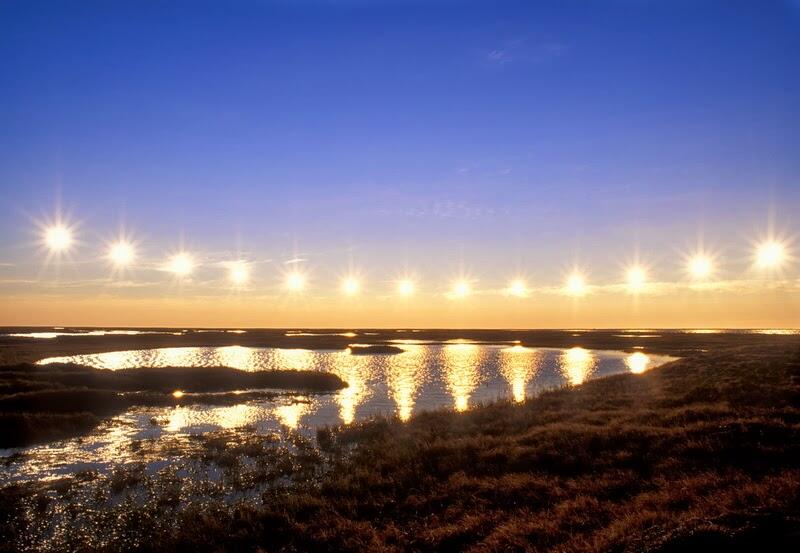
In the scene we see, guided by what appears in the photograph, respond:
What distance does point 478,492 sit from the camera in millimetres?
14953

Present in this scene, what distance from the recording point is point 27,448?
80.7 ft

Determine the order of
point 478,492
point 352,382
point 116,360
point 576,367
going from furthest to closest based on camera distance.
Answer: point 116,360 → point 576,367 → point 352,382 → point 478,492

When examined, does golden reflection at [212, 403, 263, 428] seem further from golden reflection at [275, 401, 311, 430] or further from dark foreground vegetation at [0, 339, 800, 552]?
dark foreground vegetation at [0, 339, 800, 552]

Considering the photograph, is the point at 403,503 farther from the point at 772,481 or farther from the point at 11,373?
the point at 11,373

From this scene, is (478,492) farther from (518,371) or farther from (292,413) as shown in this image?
(518,371)

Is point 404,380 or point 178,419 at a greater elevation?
point 178,419

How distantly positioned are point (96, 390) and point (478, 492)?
108 ft

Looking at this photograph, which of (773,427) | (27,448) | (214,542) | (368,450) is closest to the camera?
(214,542)

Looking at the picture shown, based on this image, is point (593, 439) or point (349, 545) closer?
point (349, 545)

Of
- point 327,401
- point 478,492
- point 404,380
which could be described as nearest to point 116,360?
point 404,380

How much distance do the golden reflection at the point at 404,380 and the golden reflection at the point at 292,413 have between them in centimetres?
603

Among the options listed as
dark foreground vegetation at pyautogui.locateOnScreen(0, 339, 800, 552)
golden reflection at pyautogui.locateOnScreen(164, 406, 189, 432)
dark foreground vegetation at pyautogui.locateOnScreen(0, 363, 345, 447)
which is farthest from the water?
dark foreground vegetation at pyautogui.locateOnScreen(0, 339, 800, 552)

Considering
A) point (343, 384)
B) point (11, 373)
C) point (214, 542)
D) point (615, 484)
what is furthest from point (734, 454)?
point (11, 373)

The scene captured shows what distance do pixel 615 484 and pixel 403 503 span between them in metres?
5.65
